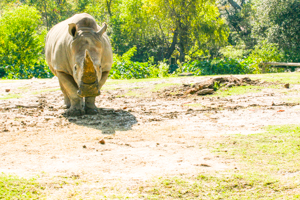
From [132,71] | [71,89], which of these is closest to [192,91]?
[71,89]

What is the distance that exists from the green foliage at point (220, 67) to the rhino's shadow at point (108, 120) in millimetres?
11477

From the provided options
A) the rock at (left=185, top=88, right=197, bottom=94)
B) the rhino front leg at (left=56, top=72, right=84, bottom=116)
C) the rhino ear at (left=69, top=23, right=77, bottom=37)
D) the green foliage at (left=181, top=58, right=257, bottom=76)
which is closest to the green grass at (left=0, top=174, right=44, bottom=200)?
the rhino ear at (left=69, top=23, right=77, bottom=37)

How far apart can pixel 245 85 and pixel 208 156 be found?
248 inches

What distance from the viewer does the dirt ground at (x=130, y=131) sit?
3.92 meters

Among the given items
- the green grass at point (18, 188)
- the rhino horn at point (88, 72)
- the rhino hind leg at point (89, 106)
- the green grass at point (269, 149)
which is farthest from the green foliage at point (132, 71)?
the green grass at point (18, 188)

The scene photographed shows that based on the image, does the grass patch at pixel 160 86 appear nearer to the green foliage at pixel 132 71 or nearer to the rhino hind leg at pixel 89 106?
the rhino hind leg at pixel 89 106

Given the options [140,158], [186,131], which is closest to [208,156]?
[140,158]

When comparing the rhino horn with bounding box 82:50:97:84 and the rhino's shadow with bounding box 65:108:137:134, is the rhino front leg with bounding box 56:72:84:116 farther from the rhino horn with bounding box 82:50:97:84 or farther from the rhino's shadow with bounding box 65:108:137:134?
the rhino horn with bounding box 82:50:97:84

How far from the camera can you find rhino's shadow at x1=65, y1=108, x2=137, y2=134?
619 centimetres

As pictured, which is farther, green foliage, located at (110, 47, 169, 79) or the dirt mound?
green foliage, located at (110, 47, 169, 79)

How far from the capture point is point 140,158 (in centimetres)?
431

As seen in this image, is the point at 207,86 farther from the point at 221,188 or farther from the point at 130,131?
the point at 221,188

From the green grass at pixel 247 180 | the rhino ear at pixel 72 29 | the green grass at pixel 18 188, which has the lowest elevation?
the green grass at pixel 247 180

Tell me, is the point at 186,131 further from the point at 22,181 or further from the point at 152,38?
the point at 152,38
